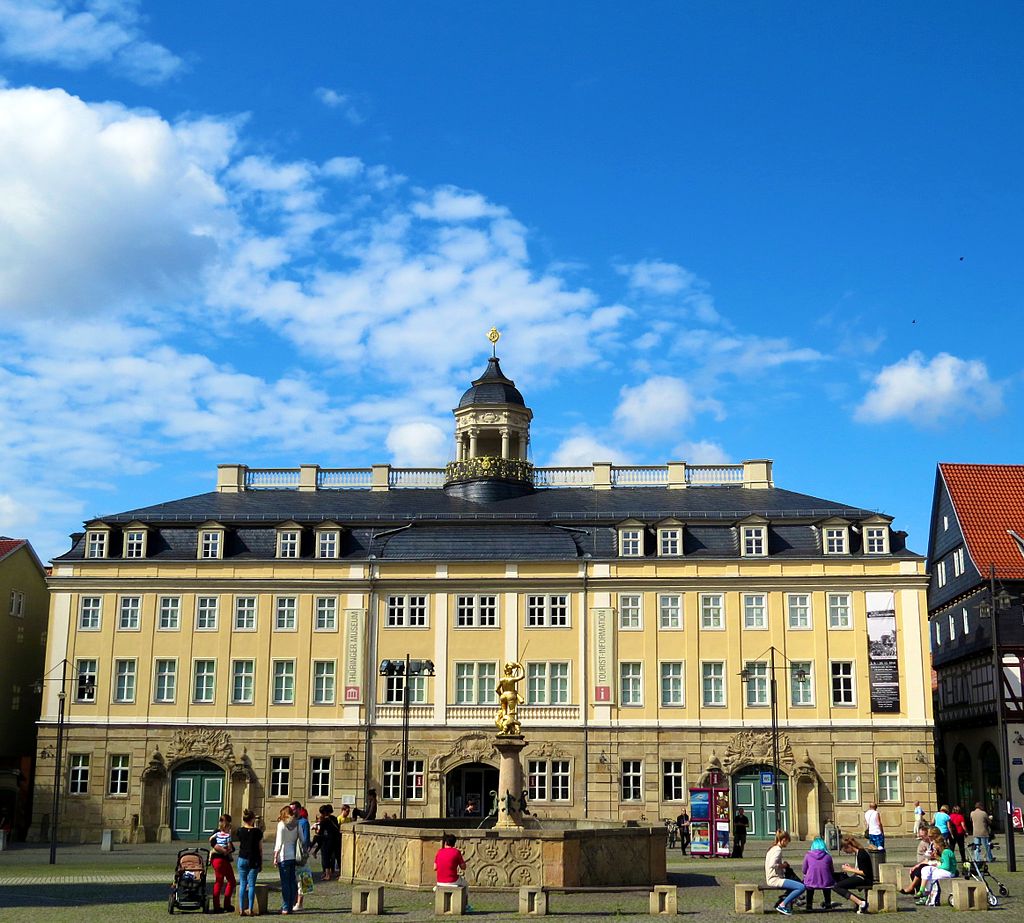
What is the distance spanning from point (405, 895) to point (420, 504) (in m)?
32.4

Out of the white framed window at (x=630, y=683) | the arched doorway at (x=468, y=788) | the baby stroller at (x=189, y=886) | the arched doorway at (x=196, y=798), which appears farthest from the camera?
the white framed window at (x=630, y=683)

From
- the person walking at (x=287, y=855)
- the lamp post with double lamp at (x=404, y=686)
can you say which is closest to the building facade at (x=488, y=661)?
the lamp post with double lamp at (x=404, y=686)

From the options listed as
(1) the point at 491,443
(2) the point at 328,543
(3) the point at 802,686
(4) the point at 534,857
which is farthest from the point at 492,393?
(4) the point at 534,857

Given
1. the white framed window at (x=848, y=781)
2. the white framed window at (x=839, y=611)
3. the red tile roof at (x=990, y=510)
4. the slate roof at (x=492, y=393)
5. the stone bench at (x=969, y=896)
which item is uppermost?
the slate roof at (x=492, y=393)

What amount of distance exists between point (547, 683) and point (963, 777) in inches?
772

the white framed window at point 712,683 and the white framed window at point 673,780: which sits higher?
the white framed window at point 712,683

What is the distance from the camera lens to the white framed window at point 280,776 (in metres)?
50.9

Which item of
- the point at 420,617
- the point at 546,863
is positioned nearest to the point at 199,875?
the point at 546,863

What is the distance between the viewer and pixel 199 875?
23266mm

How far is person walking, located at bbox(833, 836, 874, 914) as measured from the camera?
2305 centimetres

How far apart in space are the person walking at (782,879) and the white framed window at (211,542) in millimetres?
33468

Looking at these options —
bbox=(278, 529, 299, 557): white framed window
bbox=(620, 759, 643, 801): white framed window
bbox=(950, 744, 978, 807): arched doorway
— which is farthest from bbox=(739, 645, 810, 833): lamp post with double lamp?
bbox=(278, 529, 299, 557): white framed window

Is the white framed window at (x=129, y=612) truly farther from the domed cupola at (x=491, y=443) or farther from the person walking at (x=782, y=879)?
the person walking at (x=782, y=879)

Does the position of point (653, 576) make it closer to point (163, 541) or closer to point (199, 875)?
point (163, 541)
